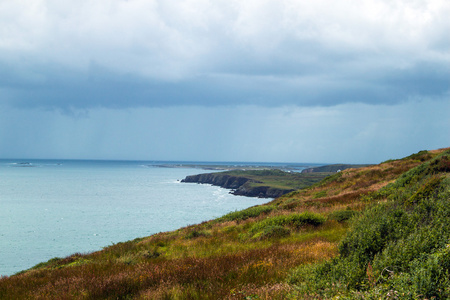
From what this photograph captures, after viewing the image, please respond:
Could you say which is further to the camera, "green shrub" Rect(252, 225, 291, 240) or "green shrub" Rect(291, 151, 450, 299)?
"green shrub" Rect(252, 225, 291, 240)

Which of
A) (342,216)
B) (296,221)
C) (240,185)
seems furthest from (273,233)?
(240,185)

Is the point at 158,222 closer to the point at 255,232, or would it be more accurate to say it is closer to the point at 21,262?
the point at 21,262

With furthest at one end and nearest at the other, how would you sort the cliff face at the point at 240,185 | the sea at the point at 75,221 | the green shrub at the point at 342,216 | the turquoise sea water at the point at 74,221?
the cliff face at the point at 240,185 → the turquoise sea water at the point at 74,221 → the sea at the point at 75,221 → the green shrub at the point at 342,216

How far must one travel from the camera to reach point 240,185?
147 meters

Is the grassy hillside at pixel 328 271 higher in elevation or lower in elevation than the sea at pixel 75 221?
higher

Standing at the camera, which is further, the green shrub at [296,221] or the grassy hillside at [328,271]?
the green shrub at [296,221]

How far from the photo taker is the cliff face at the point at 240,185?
373 ft

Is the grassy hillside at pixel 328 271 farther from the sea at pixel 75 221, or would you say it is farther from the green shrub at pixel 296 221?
the sea at pixel 75 221

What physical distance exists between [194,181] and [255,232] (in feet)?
525

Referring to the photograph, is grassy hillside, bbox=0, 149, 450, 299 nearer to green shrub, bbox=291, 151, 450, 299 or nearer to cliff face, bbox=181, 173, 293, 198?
green shrub, bbox=291, 151, 450, 299

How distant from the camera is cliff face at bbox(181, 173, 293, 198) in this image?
373 feet

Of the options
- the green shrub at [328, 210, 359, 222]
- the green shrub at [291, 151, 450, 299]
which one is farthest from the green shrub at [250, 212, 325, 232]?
the green shrub at [291, 151, 450, 299]

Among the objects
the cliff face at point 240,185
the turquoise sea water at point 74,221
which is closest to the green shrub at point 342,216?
the turquoise sea water at point 74,221

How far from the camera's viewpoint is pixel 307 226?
46.6ft
